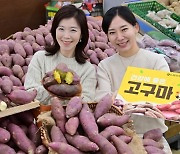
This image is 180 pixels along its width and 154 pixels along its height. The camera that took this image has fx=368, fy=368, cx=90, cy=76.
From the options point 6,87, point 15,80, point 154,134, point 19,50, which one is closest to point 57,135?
point 6,87

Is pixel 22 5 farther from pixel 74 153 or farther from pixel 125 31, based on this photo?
pixel 74 153

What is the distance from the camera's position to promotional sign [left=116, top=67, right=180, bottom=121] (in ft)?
6.36

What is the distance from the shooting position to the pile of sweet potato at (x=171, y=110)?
6.34 feet

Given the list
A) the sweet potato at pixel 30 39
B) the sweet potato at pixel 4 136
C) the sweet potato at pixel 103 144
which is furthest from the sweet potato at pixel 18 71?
the sweet potato at pixel 103 144

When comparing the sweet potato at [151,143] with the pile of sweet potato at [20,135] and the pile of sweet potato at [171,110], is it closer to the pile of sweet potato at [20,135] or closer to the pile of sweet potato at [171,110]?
the pile of sweet potato at [171,110]

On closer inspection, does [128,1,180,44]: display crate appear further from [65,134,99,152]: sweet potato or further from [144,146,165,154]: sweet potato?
[65,134,99,152]: sweet potato

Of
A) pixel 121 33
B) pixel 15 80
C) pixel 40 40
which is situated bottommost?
pixel 15 80

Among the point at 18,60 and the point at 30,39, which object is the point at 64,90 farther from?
the point at 30,39

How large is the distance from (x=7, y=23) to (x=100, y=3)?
1.32 m

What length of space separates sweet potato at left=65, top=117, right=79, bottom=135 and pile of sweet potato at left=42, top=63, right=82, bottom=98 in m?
0.27

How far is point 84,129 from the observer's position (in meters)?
1.72

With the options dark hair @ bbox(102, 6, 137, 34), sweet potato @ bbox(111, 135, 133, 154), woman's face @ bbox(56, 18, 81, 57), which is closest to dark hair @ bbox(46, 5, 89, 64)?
woman's face @ bbox(56, 18, 81, 57)

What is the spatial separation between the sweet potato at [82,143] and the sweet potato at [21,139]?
0.71ft

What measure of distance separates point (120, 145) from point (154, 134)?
543 millimetres
